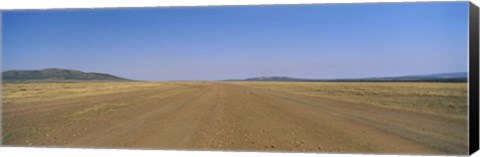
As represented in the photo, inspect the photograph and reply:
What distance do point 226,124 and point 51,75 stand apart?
155 inches

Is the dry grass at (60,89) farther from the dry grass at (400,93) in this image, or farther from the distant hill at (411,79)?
the dry grass at (400,93)

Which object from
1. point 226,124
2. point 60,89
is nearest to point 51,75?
point 60,89

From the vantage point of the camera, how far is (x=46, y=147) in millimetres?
14055

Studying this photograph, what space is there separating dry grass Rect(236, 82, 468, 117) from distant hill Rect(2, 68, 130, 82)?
118 inches

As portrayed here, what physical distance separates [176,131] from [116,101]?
2.47 metres

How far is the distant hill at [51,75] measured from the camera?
14.7 meters

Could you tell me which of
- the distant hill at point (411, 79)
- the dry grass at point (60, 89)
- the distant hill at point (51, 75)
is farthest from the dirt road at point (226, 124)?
the distant hill at point (51, 75)

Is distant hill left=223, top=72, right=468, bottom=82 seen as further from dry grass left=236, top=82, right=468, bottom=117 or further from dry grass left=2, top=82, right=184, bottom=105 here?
dry grass left=2, top=82, right=184, bottom=105

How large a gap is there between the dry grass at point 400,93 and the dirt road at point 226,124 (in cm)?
16

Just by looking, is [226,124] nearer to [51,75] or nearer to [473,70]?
[51,75]

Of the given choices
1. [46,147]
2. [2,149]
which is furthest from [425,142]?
[2,149]

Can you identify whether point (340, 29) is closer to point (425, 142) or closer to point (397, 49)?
point (397, 49)

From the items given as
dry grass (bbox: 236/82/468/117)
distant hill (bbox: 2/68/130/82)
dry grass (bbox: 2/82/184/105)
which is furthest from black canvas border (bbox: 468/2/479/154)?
distant hill (bbox: 2/68/130/82)

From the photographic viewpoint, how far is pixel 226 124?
13.9 m
